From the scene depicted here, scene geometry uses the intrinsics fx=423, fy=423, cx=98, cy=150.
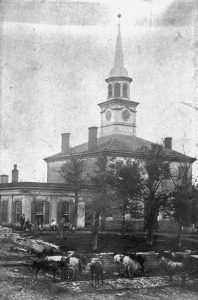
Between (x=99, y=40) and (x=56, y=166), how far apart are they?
26.7 meters

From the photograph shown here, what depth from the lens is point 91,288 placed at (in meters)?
15.1

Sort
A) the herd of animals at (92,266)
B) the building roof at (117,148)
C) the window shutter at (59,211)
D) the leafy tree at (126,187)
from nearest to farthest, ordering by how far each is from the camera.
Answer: the herd of animals at (92,266)
the leafy tree at (126,187)
the window shutter at (59,211)
the building roof at (117,148)

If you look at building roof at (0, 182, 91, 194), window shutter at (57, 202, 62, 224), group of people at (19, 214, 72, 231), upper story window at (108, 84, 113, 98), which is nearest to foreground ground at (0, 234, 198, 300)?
group of people at (19, 214, 72, 231)

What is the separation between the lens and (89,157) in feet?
141

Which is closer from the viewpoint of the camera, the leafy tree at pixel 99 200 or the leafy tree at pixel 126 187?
the leafy tree at pixel 99 200

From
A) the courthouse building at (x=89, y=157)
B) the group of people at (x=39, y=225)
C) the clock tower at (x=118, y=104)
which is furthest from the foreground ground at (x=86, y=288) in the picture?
the clock tower at (x=118, y=104)

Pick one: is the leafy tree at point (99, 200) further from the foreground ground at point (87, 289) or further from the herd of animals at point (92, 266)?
the foreground ground at point (87, 289)

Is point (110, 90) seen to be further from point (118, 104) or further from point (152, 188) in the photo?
point (152, 188)

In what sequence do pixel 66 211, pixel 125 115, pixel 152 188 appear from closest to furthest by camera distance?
pixel 152 188 → pixel 66 211 → pixel 125 115

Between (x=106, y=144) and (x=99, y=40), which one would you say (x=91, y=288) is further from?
(x=106, y=144)

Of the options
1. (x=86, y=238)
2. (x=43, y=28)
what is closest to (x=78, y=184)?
(x=86, y=238)

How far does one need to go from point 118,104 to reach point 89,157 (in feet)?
29.7

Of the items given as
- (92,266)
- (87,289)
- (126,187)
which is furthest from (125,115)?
(87,289)

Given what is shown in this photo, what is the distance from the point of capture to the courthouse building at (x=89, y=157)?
1394 inches
